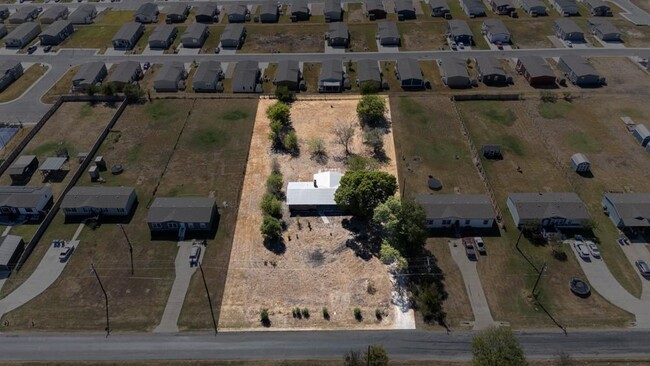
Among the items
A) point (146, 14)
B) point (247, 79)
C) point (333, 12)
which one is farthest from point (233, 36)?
point (146, 14)

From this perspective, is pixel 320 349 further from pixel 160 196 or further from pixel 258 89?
pixel 258 89

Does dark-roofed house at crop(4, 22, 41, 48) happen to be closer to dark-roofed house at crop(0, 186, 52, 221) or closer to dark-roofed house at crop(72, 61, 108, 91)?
dark-roofed house at crop(72, 61, 108, 91)

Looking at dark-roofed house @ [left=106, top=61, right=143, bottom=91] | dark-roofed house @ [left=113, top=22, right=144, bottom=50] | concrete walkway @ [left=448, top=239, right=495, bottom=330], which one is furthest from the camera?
dark-roofed house @ [left=113, top=22, right=144, bottom=50]

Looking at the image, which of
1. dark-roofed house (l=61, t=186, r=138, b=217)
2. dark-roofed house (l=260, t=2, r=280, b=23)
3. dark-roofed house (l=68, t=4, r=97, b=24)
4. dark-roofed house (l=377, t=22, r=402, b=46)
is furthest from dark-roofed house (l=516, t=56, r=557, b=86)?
dark-roofed house (l=68, t=4, r=97, b=24)

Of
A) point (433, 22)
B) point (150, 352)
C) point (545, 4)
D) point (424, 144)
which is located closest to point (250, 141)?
point (424, 144)

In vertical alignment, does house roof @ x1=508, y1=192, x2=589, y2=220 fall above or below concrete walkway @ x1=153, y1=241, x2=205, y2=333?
above

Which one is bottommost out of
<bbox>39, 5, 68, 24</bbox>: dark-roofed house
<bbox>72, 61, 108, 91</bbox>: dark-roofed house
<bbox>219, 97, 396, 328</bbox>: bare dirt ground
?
<bbox>219, 97, 396, 328</bbox>: bare dirt ground
